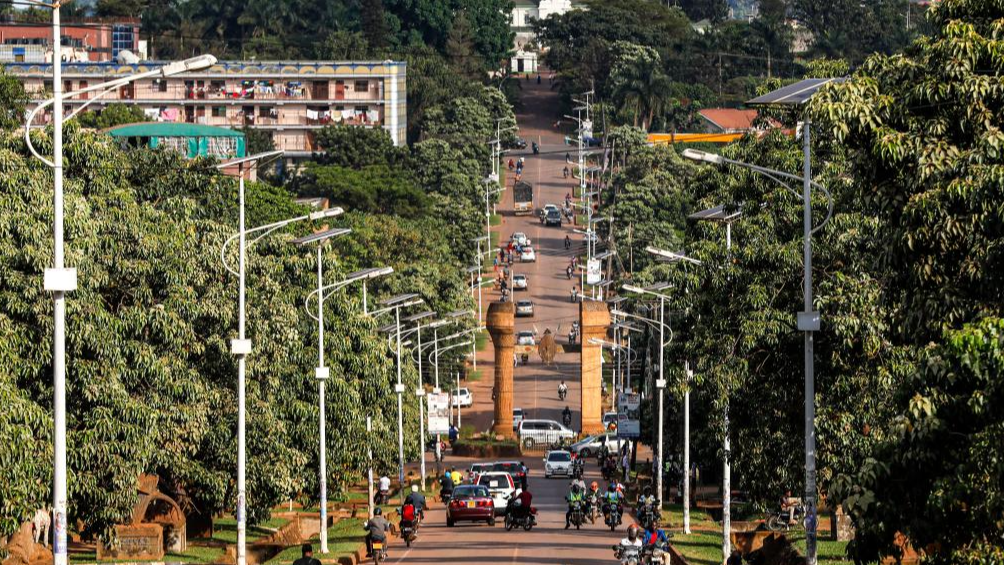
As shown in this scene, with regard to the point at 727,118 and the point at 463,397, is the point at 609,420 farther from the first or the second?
the point at 727,118

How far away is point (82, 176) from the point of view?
1770 inches

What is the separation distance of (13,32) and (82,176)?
153 meters

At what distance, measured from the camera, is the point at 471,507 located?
2285 inches

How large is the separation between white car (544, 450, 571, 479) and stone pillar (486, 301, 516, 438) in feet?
65.8

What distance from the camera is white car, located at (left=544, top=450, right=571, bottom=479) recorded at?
283ft

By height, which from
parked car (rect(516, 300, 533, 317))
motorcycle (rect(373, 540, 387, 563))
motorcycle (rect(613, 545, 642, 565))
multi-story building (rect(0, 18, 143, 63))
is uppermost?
multi-story building (rect(0, 18, 143, 63))

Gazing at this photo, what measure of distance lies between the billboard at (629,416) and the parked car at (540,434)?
77.6 ft

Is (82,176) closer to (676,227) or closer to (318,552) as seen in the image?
(318,552)

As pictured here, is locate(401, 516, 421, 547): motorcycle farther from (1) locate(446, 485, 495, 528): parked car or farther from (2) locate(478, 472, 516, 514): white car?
(2) locate(478, 472, 516, 514): white car

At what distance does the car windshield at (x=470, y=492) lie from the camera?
5853 cm

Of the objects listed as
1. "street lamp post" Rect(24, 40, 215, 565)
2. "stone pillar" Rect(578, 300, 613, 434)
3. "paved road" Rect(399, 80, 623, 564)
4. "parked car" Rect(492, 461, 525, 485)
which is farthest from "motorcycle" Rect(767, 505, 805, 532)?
"stone pillar" Rect(578, 300, 613, 434)

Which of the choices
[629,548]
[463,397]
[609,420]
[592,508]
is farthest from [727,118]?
[629,548]

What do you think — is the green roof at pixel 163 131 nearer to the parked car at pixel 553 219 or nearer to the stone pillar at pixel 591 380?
the stone pillar at pixel 591 380

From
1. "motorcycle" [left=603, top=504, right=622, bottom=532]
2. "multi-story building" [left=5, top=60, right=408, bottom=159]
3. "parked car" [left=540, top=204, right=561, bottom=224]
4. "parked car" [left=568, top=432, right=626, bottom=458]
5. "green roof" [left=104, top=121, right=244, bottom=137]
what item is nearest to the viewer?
"motorcycle" [left=603, top=504, right=622, bottom=532]
